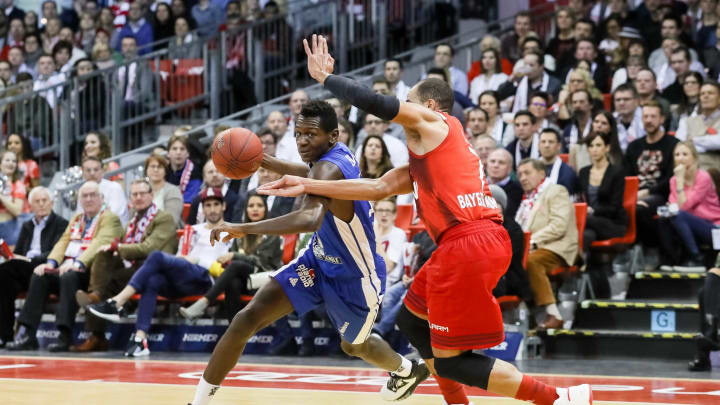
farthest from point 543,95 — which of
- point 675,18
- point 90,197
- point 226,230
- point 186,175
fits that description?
point 226,230

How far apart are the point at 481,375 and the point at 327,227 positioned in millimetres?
1322

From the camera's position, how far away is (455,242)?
201 inches

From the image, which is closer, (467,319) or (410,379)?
(467,319)

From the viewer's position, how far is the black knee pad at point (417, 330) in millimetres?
5754

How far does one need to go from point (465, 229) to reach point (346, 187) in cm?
59

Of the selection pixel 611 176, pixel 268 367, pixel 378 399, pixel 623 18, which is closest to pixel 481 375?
pixel 378 399

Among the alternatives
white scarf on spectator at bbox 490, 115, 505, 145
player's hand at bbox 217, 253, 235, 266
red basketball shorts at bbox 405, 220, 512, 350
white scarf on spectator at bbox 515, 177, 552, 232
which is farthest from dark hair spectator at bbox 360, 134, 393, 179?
red basketball shorts at bbox 405, 220, 512, 350

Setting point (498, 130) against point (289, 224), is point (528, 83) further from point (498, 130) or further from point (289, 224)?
point (289, 224)

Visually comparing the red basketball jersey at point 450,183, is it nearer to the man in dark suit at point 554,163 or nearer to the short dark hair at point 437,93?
the short dark hair at point 437,93

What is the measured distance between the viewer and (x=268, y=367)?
876cm

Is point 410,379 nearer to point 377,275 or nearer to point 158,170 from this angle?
point 377,275

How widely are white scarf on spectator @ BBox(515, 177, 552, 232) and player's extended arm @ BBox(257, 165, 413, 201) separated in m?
4.43

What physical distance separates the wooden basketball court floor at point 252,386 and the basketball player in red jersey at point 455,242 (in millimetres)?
1418

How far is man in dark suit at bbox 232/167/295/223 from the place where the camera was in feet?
34.4
